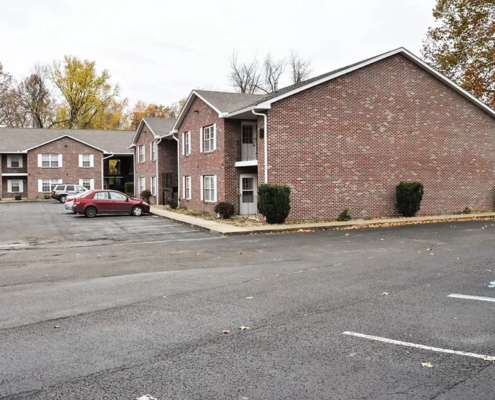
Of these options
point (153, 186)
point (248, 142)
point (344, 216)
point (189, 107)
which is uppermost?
point (189, 107)

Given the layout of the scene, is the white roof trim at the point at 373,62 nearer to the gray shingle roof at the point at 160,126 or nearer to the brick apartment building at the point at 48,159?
the gray shingle roof at the point at 160,126

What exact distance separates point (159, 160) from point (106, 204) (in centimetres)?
989

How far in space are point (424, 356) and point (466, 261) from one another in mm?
6532

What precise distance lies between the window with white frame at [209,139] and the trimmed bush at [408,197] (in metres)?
9.64

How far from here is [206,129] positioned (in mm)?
26594

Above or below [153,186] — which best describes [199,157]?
above

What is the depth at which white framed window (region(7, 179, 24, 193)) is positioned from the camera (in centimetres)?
5031

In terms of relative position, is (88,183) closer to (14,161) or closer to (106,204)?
(14,161)

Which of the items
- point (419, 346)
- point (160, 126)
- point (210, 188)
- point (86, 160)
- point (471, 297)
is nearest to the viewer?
point (419, 346)

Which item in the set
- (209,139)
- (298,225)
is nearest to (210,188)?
(209,139)

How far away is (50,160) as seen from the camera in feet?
165

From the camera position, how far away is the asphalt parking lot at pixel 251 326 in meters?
4.22

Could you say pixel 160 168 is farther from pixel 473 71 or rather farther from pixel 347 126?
pixel 473 71

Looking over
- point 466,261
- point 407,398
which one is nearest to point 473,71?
point 466,261
